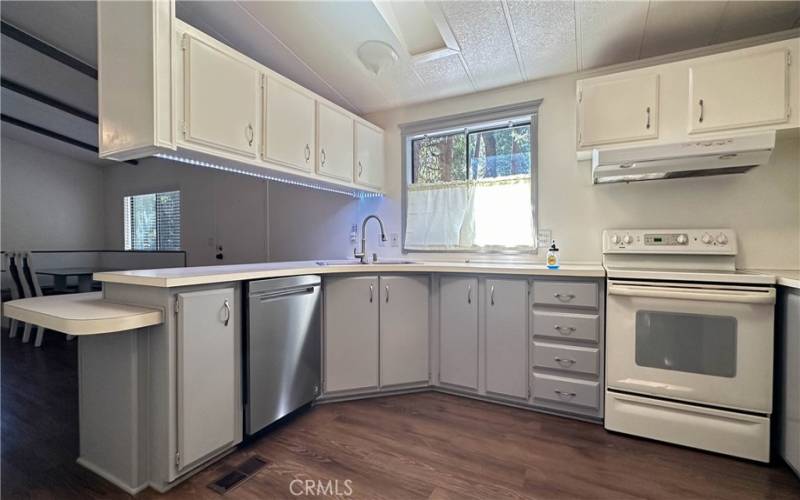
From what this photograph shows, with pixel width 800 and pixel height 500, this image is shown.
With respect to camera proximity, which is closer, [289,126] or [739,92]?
[739,92]

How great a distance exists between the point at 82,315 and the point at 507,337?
2176 mm

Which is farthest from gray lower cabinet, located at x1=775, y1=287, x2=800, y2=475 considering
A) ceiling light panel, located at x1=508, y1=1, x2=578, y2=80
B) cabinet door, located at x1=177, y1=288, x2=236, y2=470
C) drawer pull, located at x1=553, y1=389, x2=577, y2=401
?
cabinet door, located at x1=177, y1=288, x2=236, y2=470

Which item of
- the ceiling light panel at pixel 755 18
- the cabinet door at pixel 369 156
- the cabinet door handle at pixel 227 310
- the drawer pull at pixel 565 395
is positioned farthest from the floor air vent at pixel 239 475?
the ceiling light panel at pixel 755 18

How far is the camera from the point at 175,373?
1442 millimetres

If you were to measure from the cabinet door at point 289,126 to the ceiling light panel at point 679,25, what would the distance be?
84.5 inches

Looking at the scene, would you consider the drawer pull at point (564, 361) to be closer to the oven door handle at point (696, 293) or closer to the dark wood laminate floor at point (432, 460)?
the dark wood laminate floor at point (432, 460)

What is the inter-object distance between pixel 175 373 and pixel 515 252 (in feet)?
7.68

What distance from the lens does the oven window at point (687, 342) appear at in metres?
1.71

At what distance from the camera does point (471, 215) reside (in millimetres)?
2895

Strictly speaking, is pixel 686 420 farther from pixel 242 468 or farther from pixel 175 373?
pixel 175 373

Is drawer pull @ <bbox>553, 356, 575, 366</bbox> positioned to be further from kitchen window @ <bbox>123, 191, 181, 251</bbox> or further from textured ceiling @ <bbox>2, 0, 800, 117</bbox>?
kitchen window @ <bbox>123, 191, 181, 251</bbox>

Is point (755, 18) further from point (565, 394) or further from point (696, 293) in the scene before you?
point (565, 394)

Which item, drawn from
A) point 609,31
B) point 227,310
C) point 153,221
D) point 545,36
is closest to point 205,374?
point 227,310

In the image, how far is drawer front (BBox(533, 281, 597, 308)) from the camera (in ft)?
6.66
